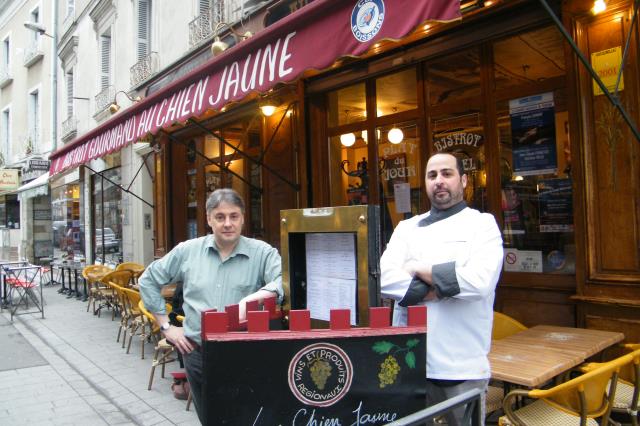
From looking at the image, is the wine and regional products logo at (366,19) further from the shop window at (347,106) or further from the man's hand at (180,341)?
the shop window at (347,106)

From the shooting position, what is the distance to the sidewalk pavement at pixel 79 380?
15.5ft

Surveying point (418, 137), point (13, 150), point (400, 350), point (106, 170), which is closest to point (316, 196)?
point (418, 137)

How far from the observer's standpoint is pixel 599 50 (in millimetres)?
3787

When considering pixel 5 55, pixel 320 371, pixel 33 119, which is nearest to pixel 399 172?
pixel 320 371

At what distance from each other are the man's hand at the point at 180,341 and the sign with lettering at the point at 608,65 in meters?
3.34

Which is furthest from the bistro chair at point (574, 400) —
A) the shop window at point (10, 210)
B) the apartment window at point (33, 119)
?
the shop window at point (10, 210)

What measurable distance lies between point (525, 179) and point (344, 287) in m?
3.00

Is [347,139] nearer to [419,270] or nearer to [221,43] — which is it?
[221,43]

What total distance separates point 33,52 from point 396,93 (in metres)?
18.7

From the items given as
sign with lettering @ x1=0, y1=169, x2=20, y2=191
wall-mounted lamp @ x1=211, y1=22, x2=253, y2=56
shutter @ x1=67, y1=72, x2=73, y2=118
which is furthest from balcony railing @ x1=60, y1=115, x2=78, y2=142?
wall-mounted lamp @ x1=211, y1=22, x2=253, y2=56

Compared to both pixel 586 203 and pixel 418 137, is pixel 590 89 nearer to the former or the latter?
pixel 586 203

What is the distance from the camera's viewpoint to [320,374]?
68.2 inches

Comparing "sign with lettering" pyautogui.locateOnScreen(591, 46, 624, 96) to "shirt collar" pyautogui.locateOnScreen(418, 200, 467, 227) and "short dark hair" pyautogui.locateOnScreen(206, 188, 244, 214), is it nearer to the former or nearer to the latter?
"shirt collar" pyautogui.locateOnScreen(418, 200, 467, 227)

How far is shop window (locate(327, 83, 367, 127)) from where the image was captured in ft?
20.1
